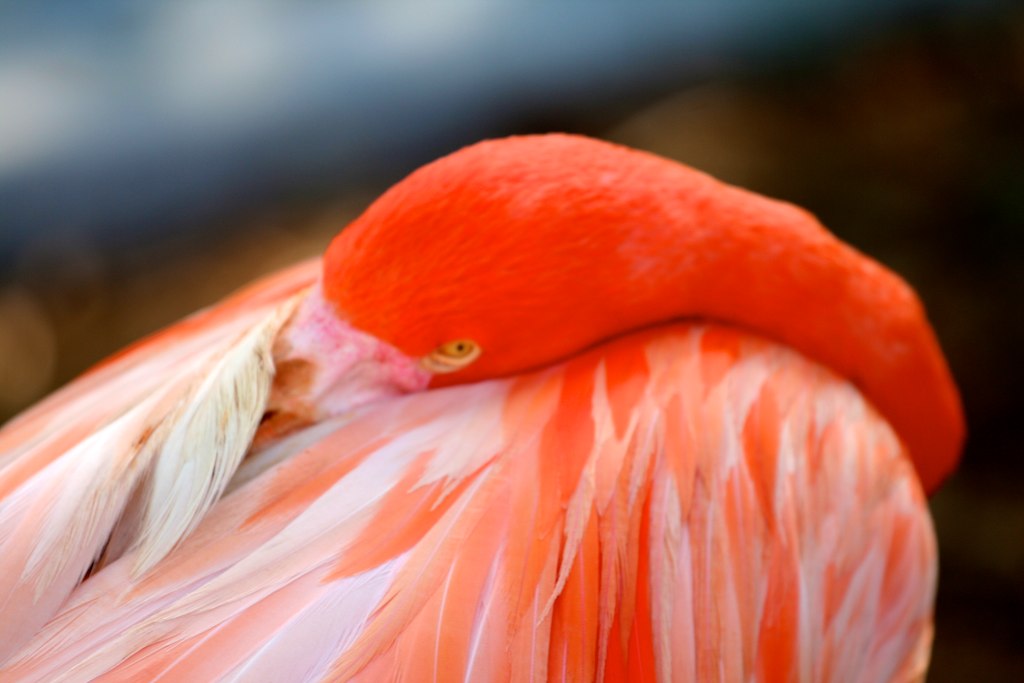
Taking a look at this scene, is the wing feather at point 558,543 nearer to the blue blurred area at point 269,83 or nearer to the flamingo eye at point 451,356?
the flamingo eye at point 451,356

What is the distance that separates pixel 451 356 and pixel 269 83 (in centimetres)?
81

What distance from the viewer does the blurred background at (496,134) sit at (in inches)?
55.0

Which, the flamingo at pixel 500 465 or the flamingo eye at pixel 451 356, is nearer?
the flamingo at pixel 500 465

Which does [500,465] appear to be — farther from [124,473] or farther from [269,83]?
[269,83]

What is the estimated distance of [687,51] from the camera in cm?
152

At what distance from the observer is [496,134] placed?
1.49 metres

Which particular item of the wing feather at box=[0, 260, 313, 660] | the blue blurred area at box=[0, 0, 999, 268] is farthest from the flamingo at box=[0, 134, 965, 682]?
the blue blurred area at box=[0, 0, 999, 268]

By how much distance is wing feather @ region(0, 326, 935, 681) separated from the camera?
640 mm

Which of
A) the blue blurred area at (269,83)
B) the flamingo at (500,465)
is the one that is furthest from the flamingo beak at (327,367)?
the blue blurred area at (269,83)

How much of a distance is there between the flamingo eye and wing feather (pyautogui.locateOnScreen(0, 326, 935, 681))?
29 millimetres

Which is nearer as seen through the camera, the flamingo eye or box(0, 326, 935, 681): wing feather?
box(0, 326, 935, 681): wing feather

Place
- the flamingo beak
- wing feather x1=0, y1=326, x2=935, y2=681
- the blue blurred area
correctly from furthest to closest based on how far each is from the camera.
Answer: the blue blurred area
the flamingo beak
wing feather x1=0, y1=326, x2=935, y2=681

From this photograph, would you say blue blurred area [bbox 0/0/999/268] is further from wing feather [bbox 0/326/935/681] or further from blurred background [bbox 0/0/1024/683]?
wing feather [bbox 0/326/935/681]

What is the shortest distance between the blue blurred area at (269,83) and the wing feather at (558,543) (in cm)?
74
